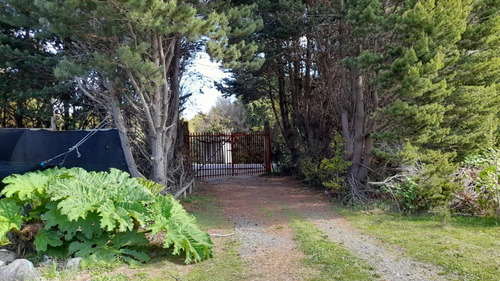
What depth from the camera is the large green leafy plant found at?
16.4 ft

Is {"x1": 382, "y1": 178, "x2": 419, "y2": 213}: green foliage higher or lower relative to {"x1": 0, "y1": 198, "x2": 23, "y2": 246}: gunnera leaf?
lower

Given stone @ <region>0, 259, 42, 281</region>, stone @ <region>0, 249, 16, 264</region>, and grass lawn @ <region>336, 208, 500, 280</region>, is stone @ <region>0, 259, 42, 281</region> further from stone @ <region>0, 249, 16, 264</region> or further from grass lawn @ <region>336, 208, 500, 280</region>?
grass lawn @ <region>336, 208, 500, 280</region>

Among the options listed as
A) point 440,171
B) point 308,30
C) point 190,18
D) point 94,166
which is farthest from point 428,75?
point 94,166

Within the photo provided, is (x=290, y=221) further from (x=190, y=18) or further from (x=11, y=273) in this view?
(x=11, y=273)

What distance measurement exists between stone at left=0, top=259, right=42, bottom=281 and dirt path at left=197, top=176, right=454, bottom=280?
2.51m

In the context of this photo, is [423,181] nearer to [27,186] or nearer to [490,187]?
[490,187]

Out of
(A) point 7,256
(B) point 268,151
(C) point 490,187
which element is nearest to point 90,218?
(A) point 7,256

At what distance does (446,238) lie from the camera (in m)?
6.31

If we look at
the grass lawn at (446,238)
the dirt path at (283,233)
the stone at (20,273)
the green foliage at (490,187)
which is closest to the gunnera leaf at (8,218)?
the stone at (20,273)

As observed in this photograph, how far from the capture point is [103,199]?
5.14m

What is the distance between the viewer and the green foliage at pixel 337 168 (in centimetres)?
1041

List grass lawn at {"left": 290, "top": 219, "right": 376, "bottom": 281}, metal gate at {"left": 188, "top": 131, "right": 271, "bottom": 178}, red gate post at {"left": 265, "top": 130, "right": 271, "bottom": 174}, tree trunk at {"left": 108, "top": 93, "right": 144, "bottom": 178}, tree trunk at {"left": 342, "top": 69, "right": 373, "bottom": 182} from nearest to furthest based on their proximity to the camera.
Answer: grass lawn at {"left": 290, "top": 219, "right": 376, "bottom": 281} → tree trunk at {"left": 108, "top": 93, "right": 144, "bottom": 178} → tree trunk at {"left": 342, "top": 69, "right": 373, "bottom": 182} → metal gate at {"left": 188, "top": 131, "right": 271, "bottom": 178} → red gate post at {"left": 265, "top": 130, "right": 271, "bottom": 174}

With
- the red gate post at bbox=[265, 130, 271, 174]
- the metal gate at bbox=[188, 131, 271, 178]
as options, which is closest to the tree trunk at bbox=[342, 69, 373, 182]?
the red gate post at bbox=[265, 130, 271, 174]

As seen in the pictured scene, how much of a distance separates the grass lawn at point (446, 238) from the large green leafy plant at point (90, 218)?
3.07m
